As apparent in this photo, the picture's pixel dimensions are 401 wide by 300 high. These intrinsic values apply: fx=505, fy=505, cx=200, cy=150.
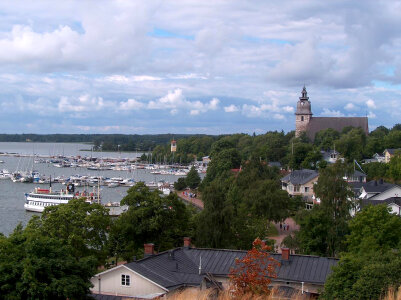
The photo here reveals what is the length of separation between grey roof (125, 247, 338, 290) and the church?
228ft

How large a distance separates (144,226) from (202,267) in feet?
19.4

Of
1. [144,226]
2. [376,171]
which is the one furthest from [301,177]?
[144,226]

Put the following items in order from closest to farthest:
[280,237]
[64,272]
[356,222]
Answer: [64,272] → [356,222] → [280,237]

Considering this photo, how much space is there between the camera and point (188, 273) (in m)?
18.4

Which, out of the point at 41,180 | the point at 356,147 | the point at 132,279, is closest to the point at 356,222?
the point at 132,279

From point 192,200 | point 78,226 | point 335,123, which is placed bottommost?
point 192,200

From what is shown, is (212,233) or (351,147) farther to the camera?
(351,147)

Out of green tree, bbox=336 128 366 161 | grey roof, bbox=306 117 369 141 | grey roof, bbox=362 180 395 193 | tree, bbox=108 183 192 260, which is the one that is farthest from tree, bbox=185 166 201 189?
tree, bbox=108 183 192 260

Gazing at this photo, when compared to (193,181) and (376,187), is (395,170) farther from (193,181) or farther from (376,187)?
(193,181)

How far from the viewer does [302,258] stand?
64.7ft

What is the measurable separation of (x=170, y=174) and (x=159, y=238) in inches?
3486

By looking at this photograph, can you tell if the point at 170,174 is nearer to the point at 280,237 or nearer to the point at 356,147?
the point at 356,147

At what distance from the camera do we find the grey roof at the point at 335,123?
89.4 m

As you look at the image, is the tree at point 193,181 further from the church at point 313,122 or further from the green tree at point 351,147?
the church at point 313,122
